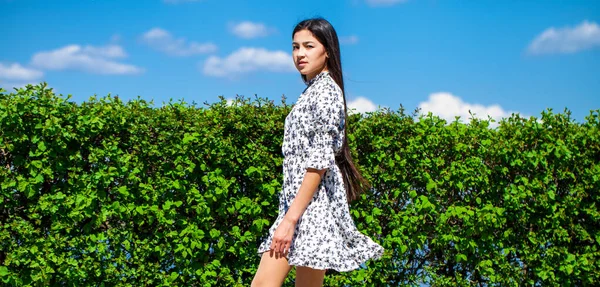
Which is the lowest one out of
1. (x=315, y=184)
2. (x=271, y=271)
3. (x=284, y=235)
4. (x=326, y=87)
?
(x=271, y=271)

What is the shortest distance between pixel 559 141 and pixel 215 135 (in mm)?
3469

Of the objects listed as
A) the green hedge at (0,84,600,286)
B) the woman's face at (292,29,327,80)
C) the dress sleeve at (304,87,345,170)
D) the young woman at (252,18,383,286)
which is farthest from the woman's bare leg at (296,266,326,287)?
the green hedge at (0,84,600,286)

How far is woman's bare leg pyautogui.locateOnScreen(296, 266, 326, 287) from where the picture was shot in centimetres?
375

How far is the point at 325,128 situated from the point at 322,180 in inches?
14.0

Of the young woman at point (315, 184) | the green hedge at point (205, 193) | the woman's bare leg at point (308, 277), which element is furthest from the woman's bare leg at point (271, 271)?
the green hedge at point (205, 193)

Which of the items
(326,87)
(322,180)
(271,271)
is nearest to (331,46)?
(326,87)

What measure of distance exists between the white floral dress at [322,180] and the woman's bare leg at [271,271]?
5cm

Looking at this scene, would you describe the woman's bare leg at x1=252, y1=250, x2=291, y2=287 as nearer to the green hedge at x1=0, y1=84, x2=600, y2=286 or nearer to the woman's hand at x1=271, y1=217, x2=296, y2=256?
the woman's hand at x1=271, y1=217, x2=296, y2=256

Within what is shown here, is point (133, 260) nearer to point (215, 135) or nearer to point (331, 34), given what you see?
point (215, 135)

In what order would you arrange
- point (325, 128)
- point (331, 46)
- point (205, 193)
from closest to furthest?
point (325, 128)
point (331, 46)
point (205, 193)

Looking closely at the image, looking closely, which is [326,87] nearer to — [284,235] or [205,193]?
[284,235]

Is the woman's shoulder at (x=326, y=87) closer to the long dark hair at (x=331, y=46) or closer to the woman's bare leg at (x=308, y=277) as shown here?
the long dark hair at (x=331, y=46)

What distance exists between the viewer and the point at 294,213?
3.43m

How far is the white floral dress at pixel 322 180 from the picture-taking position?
11.6ft
